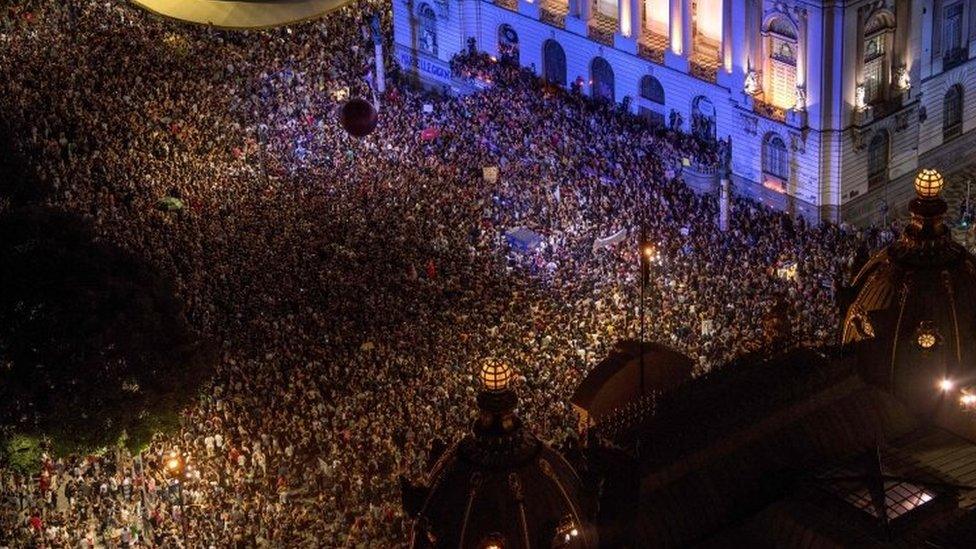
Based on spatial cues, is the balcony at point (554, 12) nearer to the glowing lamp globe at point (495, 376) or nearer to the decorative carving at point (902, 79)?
the decorative carving at point (902, 79)

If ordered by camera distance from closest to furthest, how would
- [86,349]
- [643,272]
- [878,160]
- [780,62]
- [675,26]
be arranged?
1. [643,272]
2. [86,349]
3. [780,62]
4. [878,160]
5. [675,26]

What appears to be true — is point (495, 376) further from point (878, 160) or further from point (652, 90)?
point (652, 90)

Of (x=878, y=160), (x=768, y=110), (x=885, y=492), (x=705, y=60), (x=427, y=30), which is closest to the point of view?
(x=885, y=492)

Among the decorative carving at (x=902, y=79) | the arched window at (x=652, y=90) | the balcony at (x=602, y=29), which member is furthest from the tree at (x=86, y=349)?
the balcony at (x=602, y=29)

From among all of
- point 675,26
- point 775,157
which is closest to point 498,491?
point 775,157

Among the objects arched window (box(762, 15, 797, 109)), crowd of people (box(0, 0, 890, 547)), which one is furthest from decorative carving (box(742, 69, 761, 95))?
crowd of people (box(0, 0, 890, 547))

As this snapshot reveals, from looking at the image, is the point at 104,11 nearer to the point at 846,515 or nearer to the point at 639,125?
the point at 639,125
